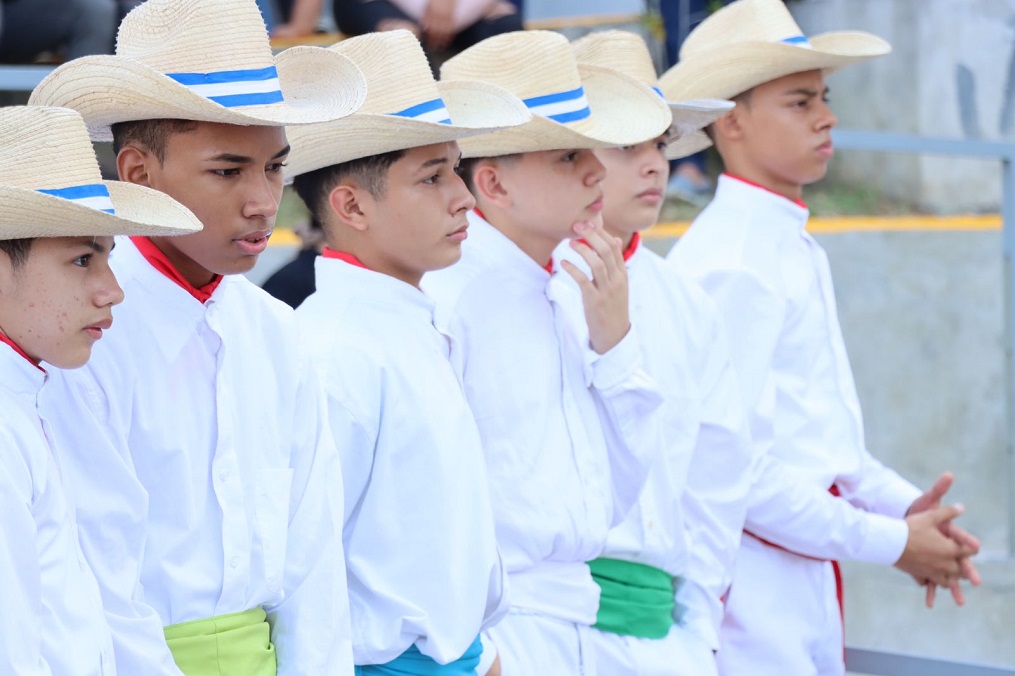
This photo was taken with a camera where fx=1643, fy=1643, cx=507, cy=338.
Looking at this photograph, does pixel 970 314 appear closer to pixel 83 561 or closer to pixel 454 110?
pixel 454 110

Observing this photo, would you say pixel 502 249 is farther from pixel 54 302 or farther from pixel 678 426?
pixel 54 302

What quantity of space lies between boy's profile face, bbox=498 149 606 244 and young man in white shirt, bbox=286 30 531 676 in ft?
1.07

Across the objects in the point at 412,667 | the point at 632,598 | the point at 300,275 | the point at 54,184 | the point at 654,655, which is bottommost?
the point at 654,655

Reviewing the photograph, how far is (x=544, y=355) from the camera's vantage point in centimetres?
342

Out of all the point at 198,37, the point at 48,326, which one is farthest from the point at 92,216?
the point at 198,37

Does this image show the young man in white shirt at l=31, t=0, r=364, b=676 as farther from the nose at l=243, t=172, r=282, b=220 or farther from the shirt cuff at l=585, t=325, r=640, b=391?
the shirt cuff at l=585, t=325, r=640, b=391

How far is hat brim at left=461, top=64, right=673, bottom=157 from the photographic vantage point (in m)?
3.44

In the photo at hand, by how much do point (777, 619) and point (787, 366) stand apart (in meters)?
0.64

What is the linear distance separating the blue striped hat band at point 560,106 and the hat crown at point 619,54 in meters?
0.47

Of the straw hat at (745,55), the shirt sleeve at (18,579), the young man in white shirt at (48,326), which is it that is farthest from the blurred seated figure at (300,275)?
the shirt sleeve at (18,579)

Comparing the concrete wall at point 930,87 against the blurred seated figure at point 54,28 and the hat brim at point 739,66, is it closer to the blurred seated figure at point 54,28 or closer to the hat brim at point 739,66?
the hat brim at point 739,66

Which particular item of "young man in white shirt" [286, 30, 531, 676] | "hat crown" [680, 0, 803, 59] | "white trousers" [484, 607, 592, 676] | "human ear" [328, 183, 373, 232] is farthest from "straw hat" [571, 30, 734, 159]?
"white trousers" [484, 607, 592, 676]

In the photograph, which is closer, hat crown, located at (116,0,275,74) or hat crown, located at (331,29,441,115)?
hat crown, located at (116,0,275,74)

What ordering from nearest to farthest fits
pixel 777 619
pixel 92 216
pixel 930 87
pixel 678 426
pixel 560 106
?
pixel 92 216 < pixel 560 106 < pixel 678 426 < pixel 777 619 < pixel 930 87
